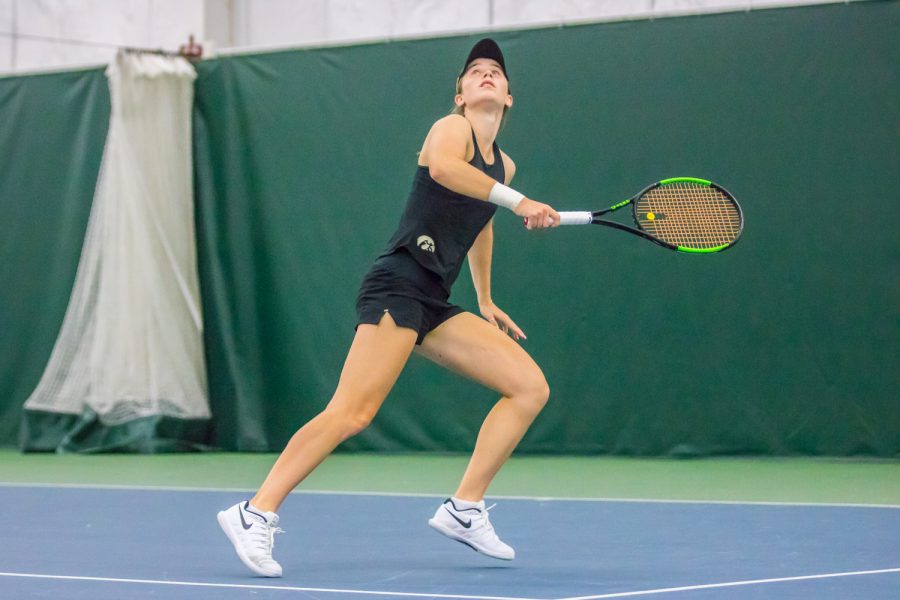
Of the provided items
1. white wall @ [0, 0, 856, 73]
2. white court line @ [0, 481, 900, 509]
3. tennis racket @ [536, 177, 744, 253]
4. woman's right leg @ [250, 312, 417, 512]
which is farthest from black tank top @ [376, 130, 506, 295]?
white wall @ [0, 0, 856, 73]

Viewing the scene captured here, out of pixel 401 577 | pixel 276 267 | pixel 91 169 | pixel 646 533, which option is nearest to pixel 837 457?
pixel 646 533

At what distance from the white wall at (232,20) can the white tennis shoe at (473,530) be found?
5.53 m

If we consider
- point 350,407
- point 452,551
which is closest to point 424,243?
point 350,407

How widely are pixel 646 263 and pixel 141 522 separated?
3578 millimetres

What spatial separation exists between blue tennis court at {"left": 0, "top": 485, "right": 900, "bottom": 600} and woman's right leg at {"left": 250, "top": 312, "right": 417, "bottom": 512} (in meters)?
0.27

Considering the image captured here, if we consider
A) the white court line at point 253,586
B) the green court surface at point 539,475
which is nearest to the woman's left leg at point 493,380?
the white court line at point 253,586

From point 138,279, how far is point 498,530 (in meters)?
4.19

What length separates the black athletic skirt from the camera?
12.6ft

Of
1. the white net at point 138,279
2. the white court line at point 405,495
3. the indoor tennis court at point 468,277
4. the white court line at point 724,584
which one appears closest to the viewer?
the white court line at point 724,584

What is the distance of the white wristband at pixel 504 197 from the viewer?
146 inches

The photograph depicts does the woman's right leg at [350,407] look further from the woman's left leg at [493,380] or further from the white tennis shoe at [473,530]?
the white tennis shoe at [473,530]

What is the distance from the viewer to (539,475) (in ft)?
22.6

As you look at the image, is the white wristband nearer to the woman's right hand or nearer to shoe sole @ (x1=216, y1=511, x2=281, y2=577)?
the woman's right hand

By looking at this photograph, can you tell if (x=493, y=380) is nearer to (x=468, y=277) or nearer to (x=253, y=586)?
(x=253, y=586)
